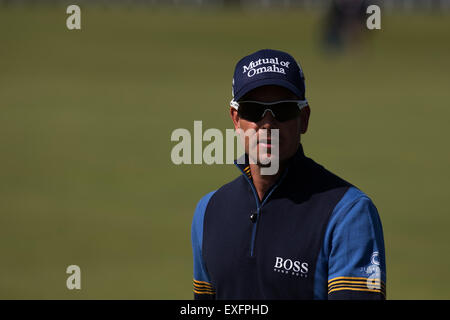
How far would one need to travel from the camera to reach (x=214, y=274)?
4.66 meters

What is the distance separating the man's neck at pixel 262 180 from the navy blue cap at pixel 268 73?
374 millimetres

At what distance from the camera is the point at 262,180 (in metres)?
4.69

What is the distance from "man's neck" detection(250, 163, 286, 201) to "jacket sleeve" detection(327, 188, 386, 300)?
45 cm

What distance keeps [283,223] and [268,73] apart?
2.40 feet

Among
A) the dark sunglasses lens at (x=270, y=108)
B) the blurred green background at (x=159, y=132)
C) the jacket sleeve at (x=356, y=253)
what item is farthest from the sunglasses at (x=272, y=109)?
the blurred green background at (x=159, y=132)

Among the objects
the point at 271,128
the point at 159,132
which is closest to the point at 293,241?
the point at 271,128

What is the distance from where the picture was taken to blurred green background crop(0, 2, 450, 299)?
47.1 ft

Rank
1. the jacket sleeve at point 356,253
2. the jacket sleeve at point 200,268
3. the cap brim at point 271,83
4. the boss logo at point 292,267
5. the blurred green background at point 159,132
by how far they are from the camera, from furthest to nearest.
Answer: the blurred green background at point 159,132, the jacket sleeve at point 200,268, the cap brim at point 271,83, the boss logo at point 292,267, the jacket sleeve at point 356,253

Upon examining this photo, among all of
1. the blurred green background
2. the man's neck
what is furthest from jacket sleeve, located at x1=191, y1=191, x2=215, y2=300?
the blurred green background

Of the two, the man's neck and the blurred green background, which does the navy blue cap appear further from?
the blurred green background

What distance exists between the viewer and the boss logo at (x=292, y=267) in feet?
14.3

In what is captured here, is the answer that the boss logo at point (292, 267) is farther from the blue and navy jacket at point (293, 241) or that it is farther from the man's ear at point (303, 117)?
the man's ear at point (303, 117)
